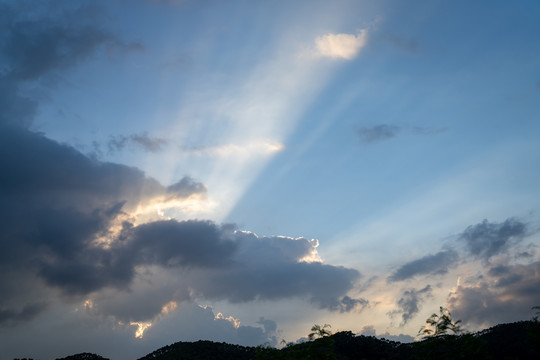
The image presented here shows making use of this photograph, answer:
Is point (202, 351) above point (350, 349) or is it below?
above

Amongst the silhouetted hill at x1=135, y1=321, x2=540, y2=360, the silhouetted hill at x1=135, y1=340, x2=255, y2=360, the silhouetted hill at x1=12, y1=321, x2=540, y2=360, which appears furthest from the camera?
the silhouetted hill at x1=135, y1=340, x2=255, y2=360

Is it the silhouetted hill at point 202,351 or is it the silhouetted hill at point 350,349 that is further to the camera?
the silhouetted hill at point 202,351

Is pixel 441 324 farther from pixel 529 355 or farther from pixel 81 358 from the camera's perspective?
pixel 81 358

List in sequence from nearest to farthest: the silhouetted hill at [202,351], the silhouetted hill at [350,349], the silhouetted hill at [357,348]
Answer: the silhouetted hill at [357,348] → the silhouetted hill at [350,349] → the silhouetted hill at [202,351]

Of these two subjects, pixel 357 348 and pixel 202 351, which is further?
pixel 357 348

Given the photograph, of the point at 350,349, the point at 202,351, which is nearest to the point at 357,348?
the point at 350,349

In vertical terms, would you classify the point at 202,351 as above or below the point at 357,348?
above

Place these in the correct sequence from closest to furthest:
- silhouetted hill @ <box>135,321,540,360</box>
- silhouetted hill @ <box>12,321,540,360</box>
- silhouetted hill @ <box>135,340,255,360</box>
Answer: silhouetted hill @ <box>135,321,540,360</box> → silhouetted hill @ <box>12,321,540,360</box> → silhouetted hill @ <box>135,340,255,360</box>

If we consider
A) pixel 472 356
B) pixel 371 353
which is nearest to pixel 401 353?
pixel 371 353

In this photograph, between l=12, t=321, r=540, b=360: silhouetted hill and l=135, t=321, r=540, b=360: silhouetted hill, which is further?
l=12, t=321, r=540, b=360: silhouetted hill

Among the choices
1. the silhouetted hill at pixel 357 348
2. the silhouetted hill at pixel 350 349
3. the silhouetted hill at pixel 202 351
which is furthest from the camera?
the silhouetted hill at pixel 202 351

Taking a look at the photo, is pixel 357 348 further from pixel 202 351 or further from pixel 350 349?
pixel 202 351

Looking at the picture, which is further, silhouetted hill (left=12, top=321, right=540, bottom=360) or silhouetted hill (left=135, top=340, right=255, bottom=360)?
silhouetted hill (left=135, top=340, right=255, bottom=360)

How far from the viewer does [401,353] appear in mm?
73375
